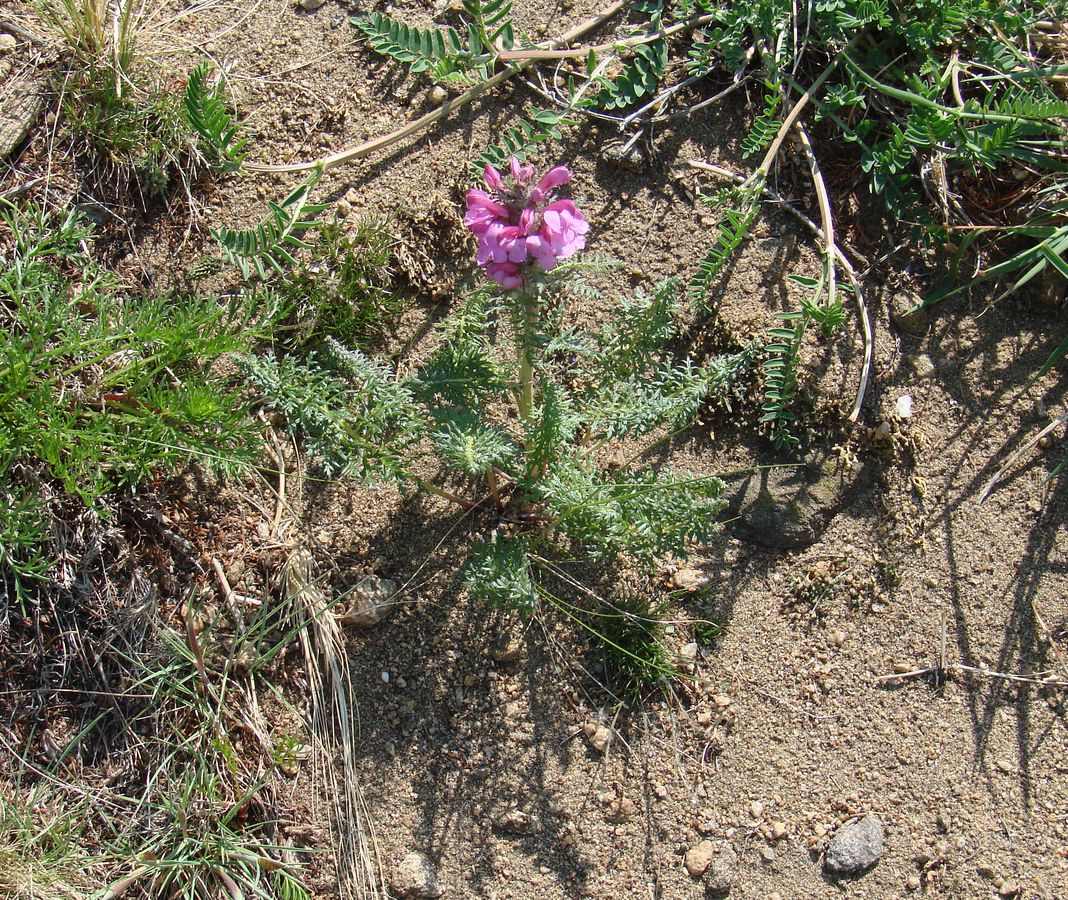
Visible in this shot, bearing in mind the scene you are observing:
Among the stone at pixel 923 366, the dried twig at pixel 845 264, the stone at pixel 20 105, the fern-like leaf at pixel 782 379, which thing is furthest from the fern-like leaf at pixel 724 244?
the stone at pixel 20 105

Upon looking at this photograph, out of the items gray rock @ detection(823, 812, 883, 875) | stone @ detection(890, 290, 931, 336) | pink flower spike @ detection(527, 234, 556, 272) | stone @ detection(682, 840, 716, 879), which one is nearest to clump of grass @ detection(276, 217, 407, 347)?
pink flower spike @ detection(527, 234, 556, 272)

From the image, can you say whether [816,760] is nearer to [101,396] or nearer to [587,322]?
[587,322]

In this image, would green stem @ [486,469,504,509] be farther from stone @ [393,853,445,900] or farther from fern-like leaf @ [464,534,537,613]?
stone @ [393,853,445,900]

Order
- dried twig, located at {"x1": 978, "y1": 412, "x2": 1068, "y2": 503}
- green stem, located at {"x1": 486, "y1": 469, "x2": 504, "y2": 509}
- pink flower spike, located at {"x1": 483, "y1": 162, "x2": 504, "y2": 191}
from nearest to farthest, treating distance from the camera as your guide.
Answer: pink flower spike, located at {"x1": 483, "y1": 162, "x2": 504, "y2": 191}
green stem, located at {"x1": 486, "y1": 469, "x2": 504, "y2": 509}
dried twig, located at {"x1": 978, "y1": 412, "x2": 1068, "y2": 503}

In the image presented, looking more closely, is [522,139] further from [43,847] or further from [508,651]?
[43,847]

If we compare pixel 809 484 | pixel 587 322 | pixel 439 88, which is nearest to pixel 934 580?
pixel 809 484

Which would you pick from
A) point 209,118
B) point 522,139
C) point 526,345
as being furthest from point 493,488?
point 209,118
